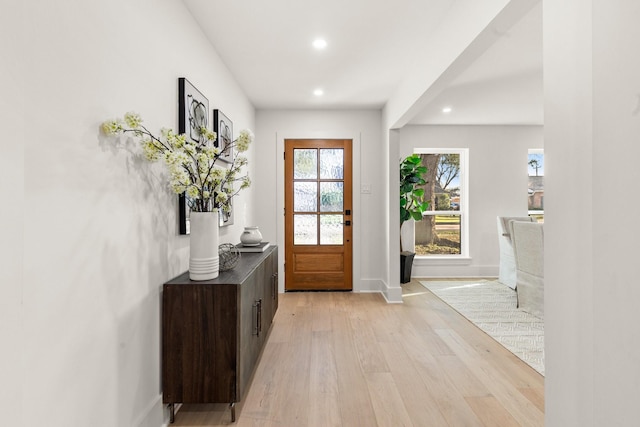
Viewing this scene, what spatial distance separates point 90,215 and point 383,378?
6.59ft

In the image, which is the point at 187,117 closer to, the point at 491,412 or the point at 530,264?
the point at 491,412

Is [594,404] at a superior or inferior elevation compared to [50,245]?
inferior

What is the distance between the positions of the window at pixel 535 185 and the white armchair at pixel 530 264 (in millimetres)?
2309

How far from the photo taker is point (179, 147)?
1667 mm

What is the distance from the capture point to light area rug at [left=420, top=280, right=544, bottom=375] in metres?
2.83

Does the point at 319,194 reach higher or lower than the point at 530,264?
higher

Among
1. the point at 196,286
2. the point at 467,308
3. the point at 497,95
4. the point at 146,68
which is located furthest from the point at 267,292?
the point at 497,95

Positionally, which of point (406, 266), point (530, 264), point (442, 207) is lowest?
point (406, 266)

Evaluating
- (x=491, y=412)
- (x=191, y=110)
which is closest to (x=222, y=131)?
(x=191, y=110)

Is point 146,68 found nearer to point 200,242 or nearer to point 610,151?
point 200,242

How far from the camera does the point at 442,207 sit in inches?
226

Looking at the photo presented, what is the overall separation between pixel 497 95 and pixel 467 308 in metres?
2.52

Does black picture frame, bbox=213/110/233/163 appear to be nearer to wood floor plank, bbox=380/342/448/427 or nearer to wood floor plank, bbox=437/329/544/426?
wood floor plank, bbox=380/342/448/427

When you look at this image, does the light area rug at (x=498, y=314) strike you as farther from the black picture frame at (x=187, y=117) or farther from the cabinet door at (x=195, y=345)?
the black picture frame at (x=187, y=117)
